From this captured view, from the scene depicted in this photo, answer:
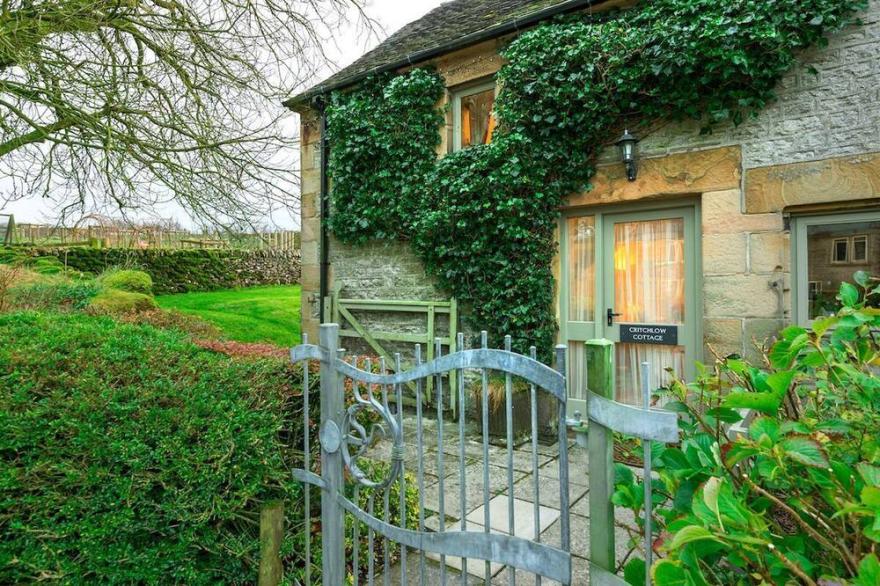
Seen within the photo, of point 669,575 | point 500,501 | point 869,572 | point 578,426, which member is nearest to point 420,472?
point 578,426

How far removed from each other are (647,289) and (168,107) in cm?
580

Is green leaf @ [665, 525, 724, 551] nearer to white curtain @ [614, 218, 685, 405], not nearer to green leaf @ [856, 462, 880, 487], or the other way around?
green leaf @ [856, 462, 880, 487]

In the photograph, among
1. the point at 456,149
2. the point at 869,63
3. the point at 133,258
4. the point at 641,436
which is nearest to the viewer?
the point at 641,436

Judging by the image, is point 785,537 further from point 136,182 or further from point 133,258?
point 133,258

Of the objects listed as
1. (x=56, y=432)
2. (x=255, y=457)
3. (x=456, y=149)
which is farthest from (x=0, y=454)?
(x=456, y=149)

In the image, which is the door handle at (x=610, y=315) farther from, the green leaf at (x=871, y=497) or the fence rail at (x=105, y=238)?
the fence rail at (x=105, y=238)

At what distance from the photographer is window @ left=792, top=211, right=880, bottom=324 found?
4.23 meters

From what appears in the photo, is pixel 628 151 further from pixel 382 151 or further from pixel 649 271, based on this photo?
pixel 382 151

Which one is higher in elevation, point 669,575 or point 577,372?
point 669,575

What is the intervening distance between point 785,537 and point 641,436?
0.98 ft

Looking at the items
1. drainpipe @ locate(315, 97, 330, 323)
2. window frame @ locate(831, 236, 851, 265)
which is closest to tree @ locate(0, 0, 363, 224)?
drainpipe @ locate(315, 97, 330, 323)

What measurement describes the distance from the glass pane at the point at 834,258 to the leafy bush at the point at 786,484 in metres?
3.88

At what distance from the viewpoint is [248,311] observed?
1120 centimetres

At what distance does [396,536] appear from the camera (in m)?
1.75
